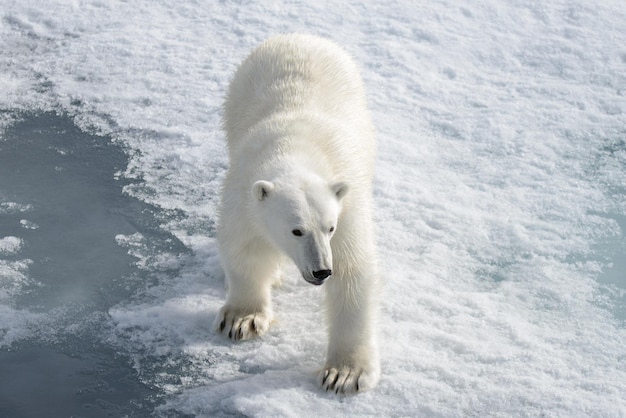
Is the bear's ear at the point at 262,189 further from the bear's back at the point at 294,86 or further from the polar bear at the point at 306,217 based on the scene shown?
the bear's back at the point at 294,86

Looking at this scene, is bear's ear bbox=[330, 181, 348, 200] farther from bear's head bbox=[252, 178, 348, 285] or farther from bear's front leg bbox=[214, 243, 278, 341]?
bear's front leg bbox=[214, 243, 278, 341]

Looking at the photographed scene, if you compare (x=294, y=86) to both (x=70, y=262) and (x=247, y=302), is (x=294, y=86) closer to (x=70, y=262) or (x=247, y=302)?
(x=247, y=302)

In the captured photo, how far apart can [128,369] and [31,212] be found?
146 cm

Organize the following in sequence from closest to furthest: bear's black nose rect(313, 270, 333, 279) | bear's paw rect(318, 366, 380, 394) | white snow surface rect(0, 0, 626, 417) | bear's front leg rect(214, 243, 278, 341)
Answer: bear's black nose rect(313, 270, 333, 279) < bear's paw rect(318, 366, 380, 394) < white snow surface rect(0, 0, 626, 417) < bear's front leg rect(214, 243, 278, 341)

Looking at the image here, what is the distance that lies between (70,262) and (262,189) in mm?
1523

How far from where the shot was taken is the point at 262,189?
345cm

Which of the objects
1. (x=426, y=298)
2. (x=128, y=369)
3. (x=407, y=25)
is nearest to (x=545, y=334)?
(x=426, y=298)

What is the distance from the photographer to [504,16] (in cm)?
747

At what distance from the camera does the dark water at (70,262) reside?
3643mm

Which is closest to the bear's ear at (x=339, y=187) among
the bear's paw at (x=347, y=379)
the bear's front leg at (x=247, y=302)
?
the bear's front leg at (x=247, y=302)

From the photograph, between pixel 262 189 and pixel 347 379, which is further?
pixel 347 379

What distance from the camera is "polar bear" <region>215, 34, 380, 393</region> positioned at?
343 cm

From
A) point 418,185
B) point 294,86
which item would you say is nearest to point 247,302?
point 294,86

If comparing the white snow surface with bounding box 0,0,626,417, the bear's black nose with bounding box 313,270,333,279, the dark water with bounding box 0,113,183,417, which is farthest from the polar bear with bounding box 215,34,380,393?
the dark water with bounding box 0,113,183,417
